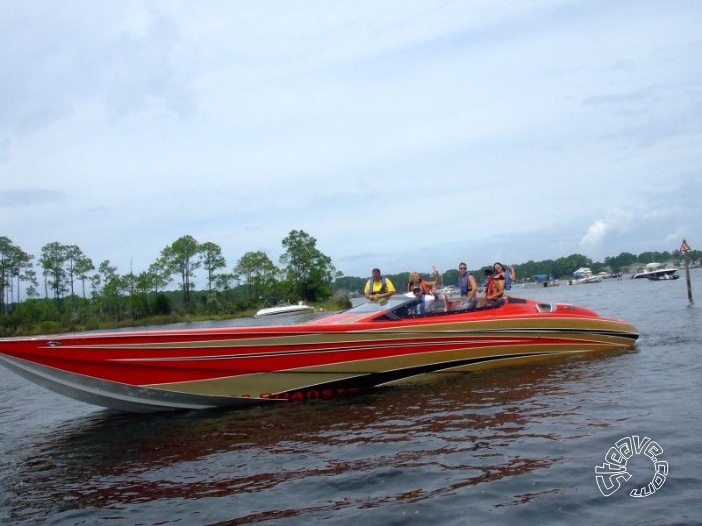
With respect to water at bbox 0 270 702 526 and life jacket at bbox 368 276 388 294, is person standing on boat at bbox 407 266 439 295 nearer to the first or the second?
life jacket at bbox 368 276 388 294

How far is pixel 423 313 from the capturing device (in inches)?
432

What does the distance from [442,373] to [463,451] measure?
4.06m

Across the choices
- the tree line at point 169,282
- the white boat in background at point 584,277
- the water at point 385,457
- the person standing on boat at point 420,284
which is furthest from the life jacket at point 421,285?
the white boat in background at point 584,277

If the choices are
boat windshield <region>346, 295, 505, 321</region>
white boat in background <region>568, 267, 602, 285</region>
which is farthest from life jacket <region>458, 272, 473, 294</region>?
white boat in background <region>568, 267, 602, 285</region>

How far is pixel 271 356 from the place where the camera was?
940 centimetres

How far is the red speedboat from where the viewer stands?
8.83 m

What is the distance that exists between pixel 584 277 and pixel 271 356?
116167 mm

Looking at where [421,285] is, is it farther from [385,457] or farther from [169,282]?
[169,282]

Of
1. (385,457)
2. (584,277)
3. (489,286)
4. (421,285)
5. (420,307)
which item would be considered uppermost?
(421,285)

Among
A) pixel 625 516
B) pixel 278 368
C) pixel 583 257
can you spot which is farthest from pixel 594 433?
pixel 583 257

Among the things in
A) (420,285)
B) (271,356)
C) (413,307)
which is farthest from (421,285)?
(271,356)

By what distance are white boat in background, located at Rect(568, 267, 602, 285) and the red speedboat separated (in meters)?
99.9

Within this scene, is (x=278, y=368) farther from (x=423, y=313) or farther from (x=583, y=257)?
(x=583, y=257)

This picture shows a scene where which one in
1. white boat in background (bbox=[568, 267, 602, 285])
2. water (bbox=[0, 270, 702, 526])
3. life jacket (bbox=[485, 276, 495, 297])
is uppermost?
life jacket (bbox=[485, 276, 495, 297])
